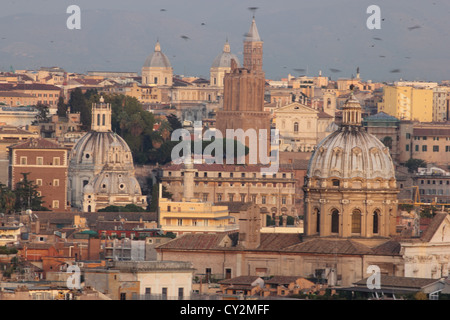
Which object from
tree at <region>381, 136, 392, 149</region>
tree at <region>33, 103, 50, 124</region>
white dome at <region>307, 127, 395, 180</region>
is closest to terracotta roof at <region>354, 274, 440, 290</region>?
white dome at <region>307, 127, 395, 180</region>

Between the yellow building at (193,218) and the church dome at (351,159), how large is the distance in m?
17.1

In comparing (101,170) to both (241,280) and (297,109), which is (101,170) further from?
(241,280)

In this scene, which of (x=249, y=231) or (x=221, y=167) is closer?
(x=249, y=231)

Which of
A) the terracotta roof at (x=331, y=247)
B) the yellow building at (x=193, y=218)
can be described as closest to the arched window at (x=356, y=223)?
the terracotta roof at (x=331, y=247)

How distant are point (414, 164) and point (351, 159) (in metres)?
85.0

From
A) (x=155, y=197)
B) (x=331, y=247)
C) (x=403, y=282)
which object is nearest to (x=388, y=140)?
(x=155, y=197)

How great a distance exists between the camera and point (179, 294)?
241 ft

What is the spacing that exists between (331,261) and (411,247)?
2939 mm

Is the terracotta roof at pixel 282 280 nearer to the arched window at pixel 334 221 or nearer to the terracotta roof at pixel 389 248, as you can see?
the terracotta roof at pixel 389 248

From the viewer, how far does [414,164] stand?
176625 millimetres

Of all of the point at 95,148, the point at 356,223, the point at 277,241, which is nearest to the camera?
the point at 356,223

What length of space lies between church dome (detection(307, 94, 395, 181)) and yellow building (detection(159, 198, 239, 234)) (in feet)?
56.3

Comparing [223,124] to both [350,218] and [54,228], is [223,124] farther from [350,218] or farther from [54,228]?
[350,218]
